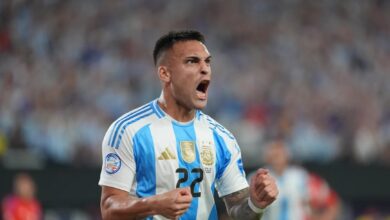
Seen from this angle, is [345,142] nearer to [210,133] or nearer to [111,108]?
[111,108]

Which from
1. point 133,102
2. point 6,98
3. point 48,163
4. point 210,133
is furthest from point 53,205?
point 210,133

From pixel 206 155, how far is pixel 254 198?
38 cm

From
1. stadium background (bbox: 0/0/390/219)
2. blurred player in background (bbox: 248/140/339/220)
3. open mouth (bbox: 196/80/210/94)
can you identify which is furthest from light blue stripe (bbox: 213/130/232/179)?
stadium background (bbox: 0/0/390/219)

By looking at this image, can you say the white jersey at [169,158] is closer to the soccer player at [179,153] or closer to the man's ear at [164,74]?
the soccer player at [179,153]

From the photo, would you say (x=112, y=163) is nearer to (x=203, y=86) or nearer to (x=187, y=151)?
(x=187, y=151)

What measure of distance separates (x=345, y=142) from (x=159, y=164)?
9163mm

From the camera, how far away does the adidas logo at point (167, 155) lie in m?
4.99

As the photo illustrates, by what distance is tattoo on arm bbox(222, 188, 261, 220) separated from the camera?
5.02 meters

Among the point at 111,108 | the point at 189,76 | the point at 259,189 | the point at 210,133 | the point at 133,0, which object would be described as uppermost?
the point at 133,0

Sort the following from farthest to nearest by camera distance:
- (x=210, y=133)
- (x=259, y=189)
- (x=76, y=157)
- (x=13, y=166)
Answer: (x=76, y=157) < (x=13, y=166) < (x=210, y=133) < (x=259, y=189)

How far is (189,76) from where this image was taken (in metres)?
5.09

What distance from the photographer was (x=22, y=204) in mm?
10180

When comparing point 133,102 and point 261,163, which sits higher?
point 133,102

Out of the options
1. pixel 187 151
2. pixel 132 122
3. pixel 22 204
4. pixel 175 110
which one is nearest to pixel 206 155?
pixel 187 151
